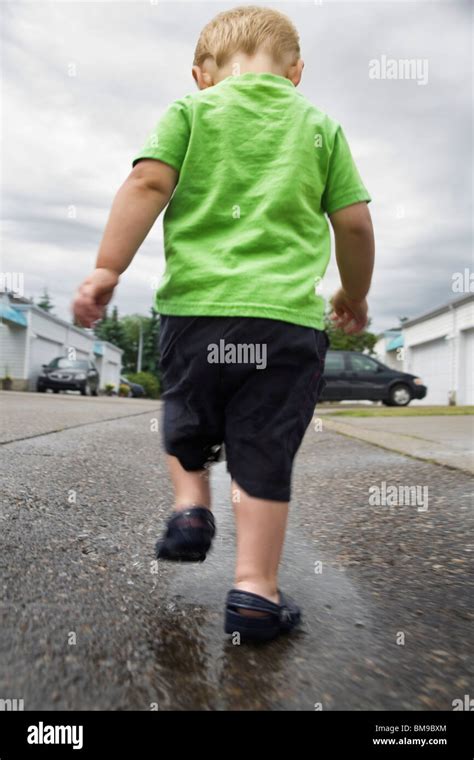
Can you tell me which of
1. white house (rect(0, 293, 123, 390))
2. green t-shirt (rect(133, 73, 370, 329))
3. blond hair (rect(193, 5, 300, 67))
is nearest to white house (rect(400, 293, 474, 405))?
white house (rect(0, 293, 123, 390))

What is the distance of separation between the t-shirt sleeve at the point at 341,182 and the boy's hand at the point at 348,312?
0.31 meters

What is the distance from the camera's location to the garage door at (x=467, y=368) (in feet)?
85.4

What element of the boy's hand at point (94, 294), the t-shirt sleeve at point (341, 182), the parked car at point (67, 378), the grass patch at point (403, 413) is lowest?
the boy's hand at point (94, 294)

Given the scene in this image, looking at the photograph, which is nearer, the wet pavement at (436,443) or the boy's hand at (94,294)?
the boy's hand at (94,294)

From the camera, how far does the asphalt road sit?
1432 millimetres

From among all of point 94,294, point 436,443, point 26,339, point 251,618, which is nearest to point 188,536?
point 251,618

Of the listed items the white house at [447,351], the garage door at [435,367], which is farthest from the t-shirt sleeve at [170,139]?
the garage door at [435,367]

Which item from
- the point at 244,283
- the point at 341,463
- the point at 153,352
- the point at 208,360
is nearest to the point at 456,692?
the point at 208,360

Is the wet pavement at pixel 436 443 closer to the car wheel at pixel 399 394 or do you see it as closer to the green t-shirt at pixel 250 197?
the green t-shirt at pixel 250 197

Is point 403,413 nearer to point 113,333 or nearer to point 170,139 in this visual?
point 170,139

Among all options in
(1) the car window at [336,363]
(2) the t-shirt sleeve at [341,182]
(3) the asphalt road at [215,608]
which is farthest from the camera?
(1) the car window at [336,363]

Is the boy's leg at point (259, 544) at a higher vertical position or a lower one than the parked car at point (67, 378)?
lower
